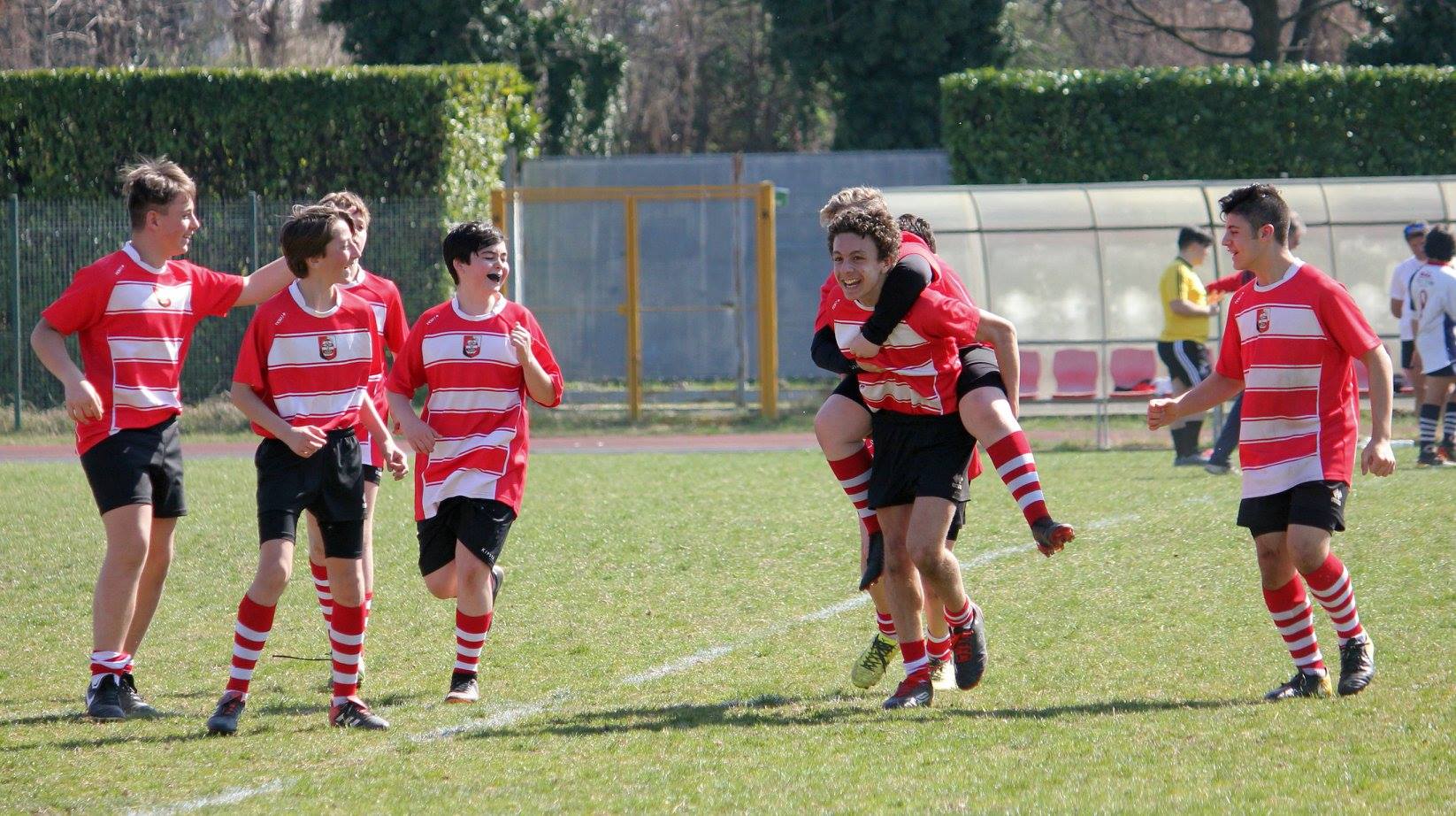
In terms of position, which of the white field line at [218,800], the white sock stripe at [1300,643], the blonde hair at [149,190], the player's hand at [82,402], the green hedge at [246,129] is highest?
the green hedge at [246,129]

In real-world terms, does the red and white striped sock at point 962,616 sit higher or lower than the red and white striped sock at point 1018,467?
lower

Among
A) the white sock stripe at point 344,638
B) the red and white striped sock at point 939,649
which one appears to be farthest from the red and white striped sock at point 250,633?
the red and white striped sock at point 939,649

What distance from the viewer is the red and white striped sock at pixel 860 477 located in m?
5.93

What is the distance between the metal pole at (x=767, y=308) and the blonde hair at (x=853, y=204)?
13.4m

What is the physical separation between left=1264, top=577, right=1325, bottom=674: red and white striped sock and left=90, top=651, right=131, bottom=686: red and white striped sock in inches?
161

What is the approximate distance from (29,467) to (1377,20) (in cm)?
2148

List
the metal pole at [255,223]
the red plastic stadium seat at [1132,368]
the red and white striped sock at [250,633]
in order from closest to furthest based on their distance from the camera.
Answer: the red and white striped sock at [250,633]
the red plastic stadium seat at [1132,368]
the metal pole at [255,223]

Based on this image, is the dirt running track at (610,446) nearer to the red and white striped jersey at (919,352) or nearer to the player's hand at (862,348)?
the red and white striped jersey at (919,352)

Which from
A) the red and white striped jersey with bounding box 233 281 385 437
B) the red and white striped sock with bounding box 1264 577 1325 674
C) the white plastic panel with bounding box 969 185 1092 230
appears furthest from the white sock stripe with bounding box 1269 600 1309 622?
the white plastic panel with bounding box 969 185 1092 230

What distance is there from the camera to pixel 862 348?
5445 millimetres

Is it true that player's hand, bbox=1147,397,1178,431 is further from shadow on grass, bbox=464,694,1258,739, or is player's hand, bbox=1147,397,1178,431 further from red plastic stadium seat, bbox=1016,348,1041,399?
red plastic stadium seat, bbox=1016,348,1041,399

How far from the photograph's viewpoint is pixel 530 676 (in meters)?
6.29

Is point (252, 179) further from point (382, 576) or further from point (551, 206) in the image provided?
point (382, 576)

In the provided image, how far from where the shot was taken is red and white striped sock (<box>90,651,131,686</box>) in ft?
18.6
